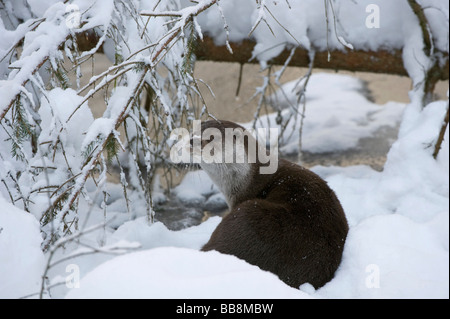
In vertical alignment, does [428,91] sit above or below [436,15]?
below

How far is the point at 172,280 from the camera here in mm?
1451

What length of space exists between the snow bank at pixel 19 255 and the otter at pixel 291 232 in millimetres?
854

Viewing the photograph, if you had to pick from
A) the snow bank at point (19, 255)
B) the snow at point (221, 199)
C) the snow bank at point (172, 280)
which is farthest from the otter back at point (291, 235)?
the snow bank at point (19, 255)

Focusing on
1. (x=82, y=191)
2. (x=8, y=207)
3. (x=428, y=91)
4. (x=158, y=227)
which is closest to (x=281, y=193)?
(x=158, y=227)

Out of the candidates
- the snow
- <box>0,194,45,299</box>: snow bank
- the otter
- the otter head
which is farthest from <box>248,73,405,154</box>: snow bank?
<box>0,194,45,299</box>: snow bank

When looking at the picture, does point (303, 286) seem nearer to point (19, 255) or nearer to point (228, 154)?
point (228, 154)

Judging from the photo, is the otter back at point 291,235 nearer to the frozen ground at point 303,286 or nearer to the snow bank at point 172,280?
the frozen ground at point 303,286

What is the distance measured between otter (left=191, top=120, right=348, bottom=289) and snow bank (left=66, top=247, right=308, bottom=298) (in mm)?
721

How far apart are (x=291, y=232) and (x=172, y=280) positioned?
1011 mm

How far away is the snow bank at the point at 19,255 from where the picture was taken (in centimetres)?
166

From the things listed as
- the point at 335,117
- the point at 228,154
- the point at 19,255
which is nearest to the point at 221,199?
the point at 228,154
